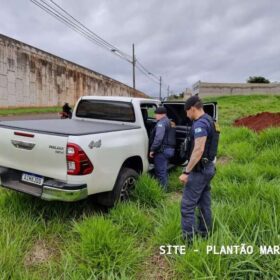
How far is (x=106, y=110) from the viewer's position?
200 inches

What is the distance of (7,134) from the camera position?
12.0ft

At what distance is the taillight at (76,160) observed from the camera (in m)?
3.12

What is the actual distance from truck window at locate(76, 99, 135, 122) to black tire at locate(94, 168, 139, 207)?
1039mm

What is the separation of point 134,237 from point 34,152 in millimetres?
1599

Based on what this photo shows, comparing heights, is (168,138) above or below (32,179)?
above

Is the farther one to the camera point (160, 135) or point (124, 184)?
point (160, 135)

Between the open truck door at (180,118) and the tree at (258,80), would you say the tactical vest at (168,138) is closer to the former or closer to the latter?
the open truck door at (180,118)

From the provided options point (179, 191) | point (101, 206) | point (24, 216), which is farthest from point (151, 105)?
point (24, 216)

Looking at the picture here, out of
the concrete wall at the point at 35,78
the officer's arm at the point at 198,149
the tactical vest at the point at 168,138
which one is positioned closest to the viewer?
Answer: the officer's arm at the point at 198,149

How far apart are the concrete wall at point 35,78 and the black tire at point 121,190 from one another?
17.8m

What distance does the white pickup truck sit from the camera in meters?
3.18

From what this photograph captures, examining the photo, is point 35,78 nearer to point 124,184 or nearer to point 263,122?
point 263,122

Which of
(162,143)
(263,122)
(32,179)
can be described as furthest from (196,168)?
(263,122)

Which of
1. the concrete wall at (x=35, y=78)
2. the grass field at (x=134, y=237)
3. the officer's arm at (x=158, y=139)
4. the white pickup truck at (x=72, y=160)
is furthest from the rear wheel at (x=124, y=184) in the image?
the concrete wall at (x=35, y=78)
